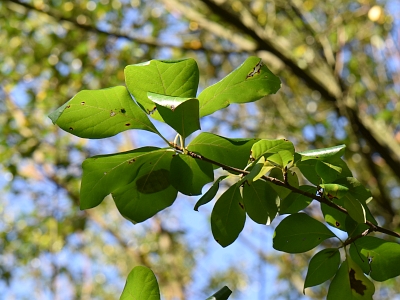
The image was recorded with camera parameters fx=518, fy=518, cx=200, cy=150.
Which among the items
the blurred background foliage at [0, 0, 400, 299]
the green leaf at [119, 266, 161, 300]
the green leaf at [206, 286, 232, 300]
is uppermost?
the green leaf at [206, 286, 232, 300]

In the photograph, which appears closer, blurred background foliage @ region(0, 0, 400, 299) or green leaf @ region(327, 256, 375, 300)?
green leaf @ region(327, 256, 375, 300)

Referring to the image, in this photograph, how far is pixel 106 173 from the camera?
19.6 inches

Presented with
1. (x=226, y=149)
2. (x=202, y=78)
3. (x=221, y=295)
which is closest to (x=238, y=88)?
(x=226, y=149)

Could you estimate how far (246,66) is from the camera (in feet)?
1.63

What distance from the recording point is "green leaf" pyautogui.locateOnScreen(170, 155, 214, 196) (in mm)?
508

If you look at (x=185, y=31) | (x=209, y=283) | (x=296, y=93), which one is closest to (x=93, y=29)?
(x=185, y=31)

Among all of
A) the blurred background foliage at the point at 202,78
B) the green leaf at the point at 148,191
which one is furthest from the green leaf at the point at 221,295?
the blurred background foliage at the point at 202,78

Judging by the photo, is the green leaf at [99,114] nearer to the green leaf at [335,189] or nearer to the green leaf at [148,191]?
the green leaf at [148,191]

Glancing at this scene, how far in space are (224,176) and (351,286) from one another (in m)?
0.16

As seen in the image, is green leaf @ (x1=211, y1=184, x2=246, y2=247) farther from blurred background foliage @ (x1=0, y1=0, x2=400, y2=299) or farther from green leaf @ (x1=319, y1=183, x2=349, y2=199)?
blurred background foliage @ (x1=0, y1=0, x2=400, y2=299)

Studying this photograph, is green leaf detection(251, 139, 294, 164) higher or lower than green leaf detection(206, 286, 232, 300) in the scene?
higher

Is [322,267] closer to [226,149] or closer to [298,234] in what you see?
[298,234]

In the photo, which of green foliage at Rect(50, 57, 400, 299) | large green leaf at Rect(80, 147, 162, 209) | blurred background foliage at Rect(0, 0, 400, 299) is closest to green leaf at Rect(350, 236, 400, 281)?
green foliage at Rect(50, 57, 400, 299)

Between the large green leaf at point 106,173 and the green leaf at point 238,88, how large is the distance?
7 centimetres
